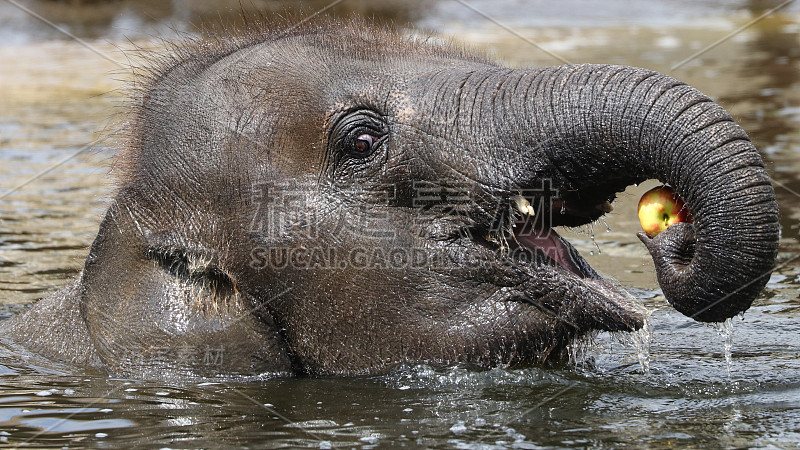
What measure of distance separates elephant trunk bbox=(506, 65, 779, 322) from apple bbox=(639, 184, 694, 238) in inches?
4.6

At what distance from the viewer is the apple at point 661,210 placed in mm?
5051

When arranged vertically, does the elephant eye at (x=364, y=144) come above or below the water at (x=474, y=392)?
above

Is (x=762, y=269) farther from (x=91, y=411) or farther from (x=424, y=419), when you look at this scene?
(x=91, y=411)

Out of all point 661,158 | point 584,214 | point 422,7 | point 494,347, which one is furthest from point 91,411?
point 422,7

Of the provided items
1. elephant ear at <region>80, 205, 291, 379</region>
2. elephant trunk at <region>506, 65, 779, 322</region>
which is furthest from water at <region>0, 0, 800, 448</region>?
elephant trunk at <region>506, 65, 779, 322</region>

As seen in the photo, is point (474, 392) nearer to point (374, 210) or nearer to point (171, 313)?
point (374, 210)

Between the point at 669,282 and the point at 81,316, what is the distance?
3.23 m

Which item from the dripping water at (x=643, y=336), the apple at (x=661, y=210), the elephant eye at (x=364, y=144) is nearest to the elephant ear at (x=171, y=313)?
the elephant eye at (x=364, y=144)

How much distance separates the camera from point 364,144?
5418mm

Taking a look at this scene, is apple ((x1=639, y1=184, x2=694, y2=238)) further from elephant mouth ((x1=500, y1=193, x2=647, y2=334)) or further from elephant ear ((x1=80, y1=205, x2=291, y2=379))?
elephant ear ((x1=80, y1=205, x2=291, y2=379))

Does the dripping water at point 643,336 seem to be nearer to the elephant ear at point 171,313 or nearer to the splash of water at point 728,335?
the splash of water at point 728,335

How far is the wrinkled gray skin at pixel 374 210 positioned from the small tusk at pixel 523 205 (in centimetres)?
4

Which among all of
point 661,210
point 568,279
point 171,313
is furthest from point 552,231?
point 171,313

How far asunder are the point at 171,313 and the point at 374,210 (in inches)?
46.6
